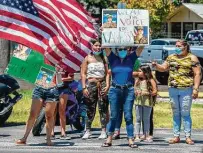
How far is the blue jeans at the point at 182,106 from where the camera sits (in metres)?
12.3

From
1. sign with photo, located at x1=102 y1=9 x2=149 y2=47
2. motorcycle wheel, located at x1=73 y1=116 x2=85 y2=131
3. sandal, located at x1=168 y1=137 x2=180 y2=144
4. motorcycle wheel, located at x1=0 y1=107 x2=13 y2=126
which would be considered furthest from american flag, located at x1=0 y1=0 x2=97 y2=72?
motorcycle wheel, located at x1=0 y1=107 x2=13 y2=126

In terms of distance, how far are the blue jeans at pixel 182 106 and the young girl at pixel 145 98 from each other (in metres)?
0.48

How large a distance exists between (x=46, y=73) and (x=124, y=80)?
49.5 inches

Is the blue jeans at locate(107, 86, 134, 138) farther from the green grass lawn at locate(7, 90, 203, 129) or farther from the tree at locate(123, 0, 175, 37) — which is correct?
the tree at locate(123, 0, 175, 37)

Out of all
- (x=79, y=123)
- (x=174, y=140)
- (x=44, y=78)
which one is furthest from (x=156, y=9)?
(x=44, y=78)

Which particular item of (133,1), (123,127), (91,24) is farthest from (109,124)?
(133,1)

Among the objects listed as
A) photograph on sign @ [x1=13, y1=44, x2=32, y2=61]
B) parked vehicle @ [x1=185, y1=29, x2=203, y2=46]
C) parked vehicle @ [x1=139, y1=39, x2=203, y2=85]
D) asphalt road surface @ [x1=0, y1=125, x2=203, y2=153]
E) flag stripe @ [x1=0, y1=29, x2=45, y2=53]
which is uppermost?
parked vehicle @ [x1=185, y1=29, x2=203, y2=46]

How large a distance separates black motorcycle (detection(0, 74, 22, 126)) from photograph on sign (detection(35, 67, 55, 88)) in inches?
115

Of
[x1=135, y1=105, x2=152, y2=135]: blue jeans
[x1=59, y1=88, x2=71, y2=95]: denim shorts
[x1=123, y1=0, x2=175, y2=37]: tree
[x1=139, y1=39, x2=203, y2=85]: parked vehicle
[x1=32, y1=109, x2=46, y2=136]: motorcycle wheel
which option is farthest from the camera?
[x1=123, y1=0, x2=175, y2=37]: tree

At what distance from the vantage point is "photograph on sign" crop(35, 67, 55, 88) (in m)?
11.7

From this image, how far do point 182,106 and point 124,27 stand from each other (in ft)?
5.58

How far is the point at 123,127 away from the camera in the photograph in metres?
15.0

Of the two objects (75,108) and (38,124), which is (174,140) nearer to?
(75,108)

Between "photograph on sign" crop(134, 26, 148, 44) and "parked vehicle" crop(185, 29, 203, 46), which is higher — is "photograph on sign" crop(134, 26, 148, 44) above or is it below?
A: below
